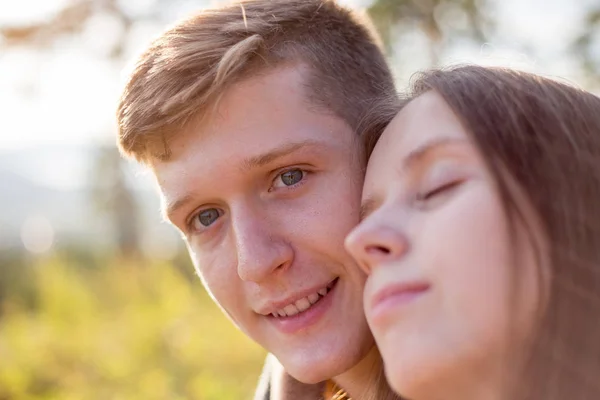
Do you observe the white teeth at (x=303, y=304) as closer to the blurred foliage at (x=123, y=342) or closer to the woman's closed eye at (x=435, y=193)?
Answer: the woman's closed eye at (x=435, y=193)

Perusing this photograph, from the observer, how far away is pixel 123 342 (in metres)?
6.14

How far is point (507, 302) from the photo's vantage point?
145 centimetres

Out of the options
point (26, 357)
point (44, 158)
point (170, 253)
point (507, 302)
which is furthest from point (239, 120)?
point (44, 158)

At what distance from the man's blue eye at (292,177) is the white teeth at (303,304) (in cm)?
34

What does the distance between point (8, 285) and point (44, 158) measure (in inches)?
277

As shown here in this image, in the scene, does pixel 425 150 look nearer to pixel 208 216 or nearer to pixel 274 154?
pixel 274 154

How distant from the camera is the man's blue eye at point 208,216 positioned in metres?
2.37

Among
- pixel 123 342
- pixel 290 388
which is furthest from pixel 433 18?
pixel 290 388

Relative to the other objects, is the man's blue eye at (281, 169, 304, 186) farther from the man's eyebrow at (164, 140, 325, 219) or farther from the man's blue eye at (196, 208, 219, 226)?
the man's blue eye at (196, 208, 219, 226)

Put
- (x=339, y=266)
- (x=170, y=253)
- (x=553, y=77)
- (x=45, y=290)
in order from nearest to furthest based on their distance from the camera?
(x=553, y=77), (x=339, y=266), (x=45, y=290), (x=170, y=253)

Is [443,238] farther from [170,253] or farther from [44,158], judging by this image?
[44,158]

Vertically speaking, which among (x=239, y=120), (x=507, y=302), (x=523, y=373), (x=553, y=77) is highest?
(x=239, y=120)

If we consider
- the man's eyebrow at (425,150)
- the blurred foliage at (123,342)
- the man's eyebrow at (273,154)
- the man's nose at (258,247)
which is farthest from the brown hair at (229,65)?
the blurred foliage at (123,342)

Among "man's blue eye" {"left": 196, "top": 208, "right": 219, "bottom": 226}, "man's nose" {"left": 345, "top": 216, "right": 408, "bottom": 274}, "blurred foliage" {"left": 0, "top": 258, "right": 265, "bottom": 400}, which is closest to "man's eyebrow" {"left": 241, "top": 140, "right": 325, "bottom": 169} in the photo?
"man's blue eye" {"left": 196, "top": 208, "right": 219, "bottom": 226}
